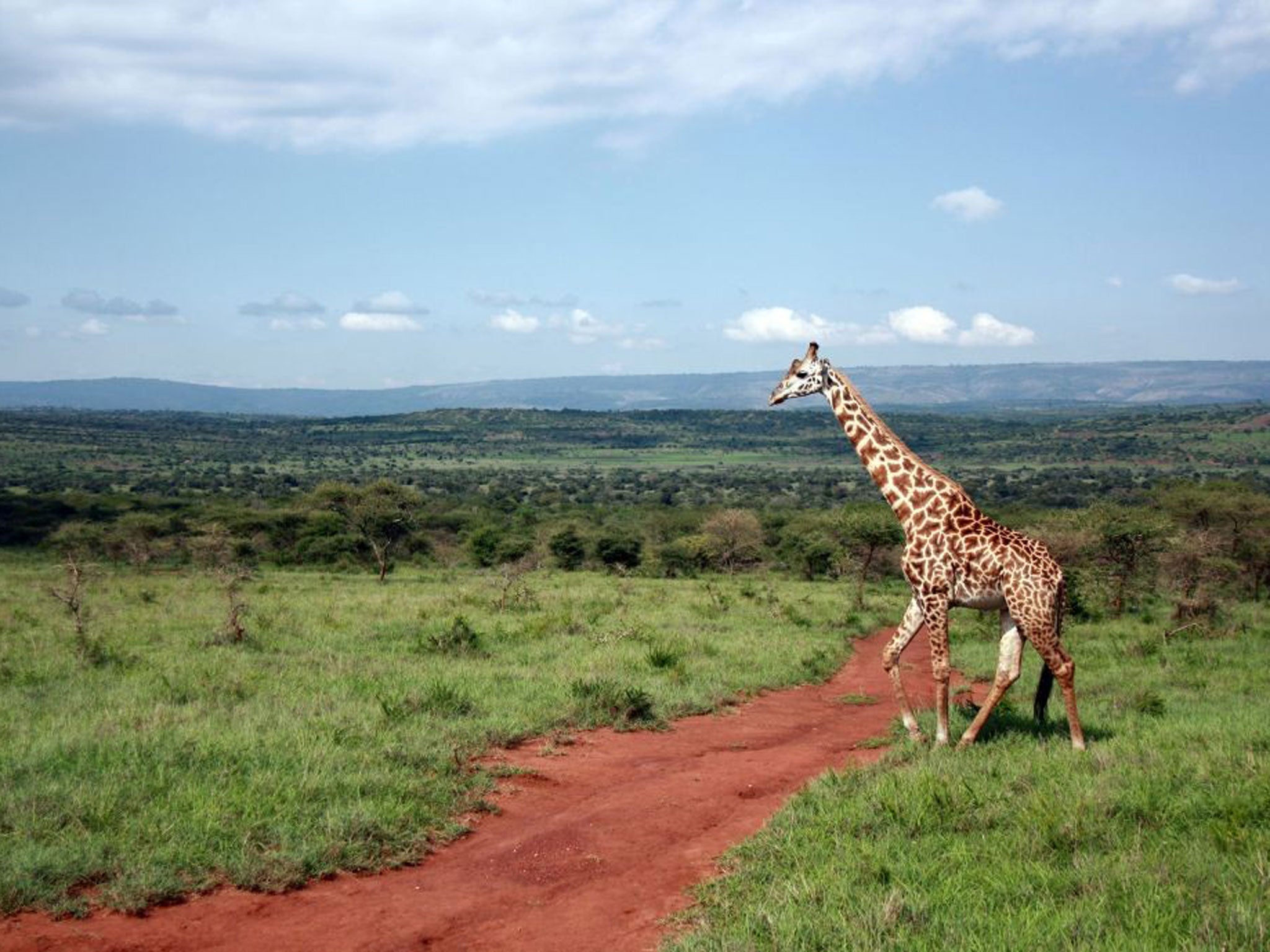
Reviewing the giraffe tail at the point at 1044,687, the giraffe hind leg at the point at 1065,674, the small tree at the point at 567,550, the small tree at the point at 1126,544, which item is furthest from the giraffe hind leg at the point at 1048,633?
the small tree at the point at 567,550

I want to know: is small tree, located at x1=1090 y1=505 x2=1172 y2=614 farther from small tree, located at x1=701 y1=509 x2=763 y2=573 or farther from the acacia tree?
the acacia tree

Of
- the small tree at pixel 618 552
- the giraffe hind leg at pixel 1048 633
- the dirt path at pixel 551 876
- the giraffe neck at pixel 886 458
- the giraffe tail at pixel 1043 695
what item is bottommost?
the small tree at pixel 618 552

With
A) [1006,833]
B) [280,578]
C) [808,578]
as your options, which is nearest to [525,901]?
[1006,833]

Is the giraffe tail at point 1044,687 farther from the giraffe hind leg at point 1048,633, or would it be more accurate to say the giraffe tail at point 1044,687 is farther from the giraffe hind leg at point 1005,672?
the giraffe hind leg at point 1005,672

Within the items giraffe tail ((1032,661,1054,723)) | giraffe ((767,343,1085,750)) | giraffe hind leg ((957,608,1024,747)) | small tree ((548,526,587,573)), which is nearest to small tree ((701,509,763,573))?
small tree ((548,526,587,573))

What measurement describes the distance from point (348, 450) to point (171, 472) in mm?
42388

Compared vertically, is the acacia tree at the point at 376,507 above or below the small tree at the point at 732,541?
above

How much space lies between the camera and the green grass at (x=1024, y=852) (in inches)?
181

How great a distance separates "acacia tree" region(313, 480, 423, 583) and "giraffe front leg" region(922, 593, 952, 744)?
27.8 m

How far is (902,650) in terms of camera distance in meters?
9.27

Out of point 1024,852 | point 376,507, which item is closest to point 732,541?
point 376,507

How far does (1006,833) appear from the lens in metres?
5.95

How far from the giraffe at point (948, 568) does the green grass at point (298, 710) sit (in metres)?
3.15

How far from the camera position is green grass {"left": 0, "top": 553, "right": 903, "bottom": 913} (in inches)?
254
